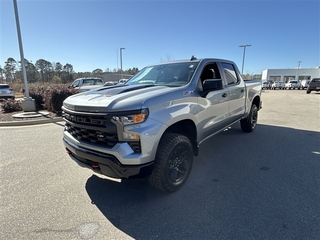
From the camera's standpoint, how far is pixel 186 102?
9.23 ft

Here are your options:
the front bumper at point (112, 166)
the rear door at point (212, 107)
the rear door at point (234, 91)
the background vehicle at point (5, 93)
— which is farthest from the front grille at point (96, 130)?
the background vehicle at point (5, 93)

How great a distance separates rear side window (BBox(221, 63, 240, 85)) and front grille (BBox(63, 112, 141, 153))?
9.86 feet

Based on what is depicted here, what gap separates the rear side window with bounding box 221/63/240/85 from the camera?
168 inches

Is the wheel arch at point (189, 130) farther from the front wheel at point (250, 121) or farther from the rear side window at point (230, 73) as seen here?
the front wheel at point (250, 121)

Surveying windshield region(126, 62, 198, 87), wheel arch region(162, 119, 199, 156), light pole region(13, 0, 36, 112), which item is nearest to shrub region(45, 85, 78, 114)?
light pole region(13, 0, 36, 112)

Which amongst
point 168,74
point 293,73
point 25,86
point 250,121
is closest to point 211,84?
point 168,74

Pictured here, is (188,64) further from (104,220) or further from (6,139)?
(6,139)

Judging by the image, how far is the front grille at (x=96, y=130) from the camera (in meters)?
2.20

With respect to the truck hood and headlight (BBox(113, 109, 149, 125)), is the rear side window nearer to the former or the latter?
the truck hood

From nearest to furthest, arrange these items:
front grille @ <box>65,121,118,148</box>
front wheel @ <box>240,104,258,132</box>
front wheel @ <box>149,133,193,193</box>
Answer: front grille @ <box>65,121,118,148</box>, front wheel @ <box>149,133,193,193</box>, front wheel @ <box>240,104,258,132</box>

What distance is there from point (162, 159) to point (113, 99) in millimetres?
988

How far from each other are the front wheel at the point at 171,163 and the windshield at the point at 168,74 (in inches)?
37.9

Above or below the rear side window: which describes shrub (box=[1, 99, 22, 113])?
below

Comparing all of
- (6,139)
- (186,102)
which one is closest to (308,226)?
(186,102)
